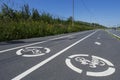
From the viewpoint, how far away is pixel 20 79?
483cm

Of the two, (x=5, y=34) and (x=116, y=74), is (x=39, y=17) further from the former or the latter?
(x=116, y=74)

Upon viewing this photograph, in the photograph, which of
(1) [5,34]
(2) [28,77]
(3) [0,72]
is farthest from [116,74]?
(1) [5,34]

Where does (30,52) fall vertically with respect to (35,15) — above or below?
below

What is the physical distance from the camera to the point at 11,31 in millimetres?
17266

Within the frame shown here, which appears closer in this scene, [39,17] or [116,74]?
[116,74]

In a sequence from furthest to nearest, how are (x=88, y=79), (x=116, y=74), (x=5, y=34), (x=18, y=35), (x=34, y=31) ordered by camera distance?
(x=34, y=31)
(x=18, y=35)
(x=5, y=34)
(x=116, y=74)
(x=88, y=79)

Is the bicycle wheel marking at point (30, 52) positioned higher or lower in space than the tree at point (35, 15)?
lower

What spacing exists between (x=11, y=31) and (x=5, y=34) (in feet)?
4.03

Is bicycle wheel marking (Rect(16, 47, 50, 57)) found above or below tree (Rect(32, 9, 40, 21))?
below

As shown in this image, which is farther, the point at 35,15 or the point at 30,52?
the point at 35,15

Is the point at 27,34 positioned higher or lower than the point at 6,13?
lower

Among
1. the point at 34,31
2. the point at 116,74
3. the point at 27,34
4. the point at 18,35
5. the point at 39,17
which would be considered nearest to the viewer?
the point at 116,74

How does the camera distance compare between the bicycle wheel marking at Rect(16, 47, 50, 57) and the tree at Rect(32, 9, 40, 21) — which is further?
the tree at Rect(32, 9, 40, 21)

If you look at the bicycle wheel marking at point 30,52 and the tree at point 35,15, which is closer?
the bicycle wheel marking at point 30,52
